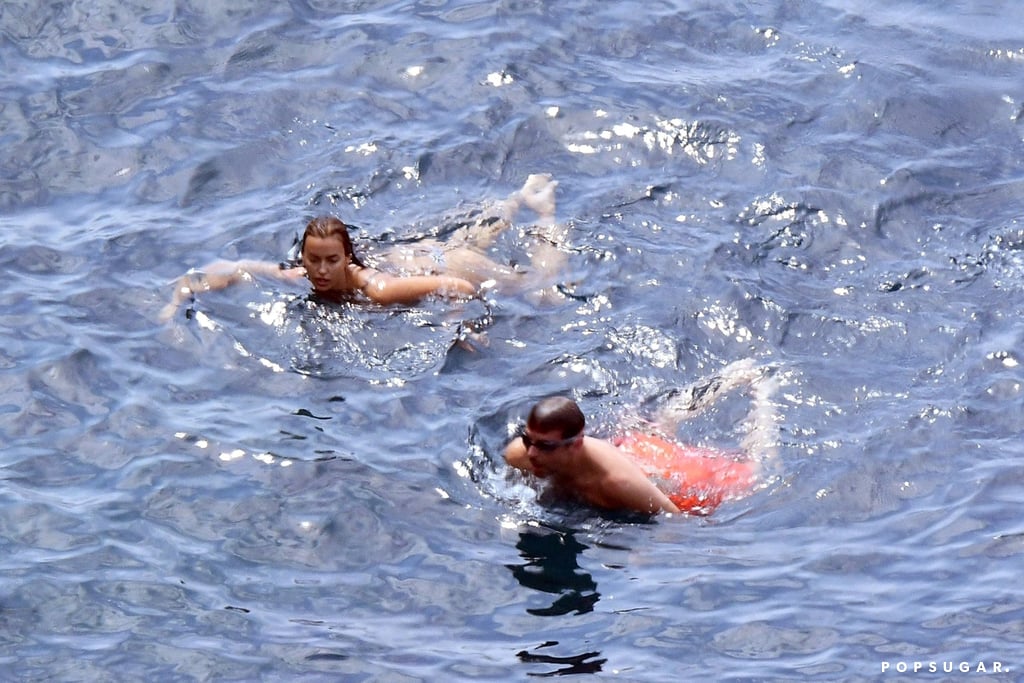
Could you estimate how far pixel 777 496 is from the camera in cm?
961

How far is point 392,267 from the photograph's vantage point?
11.8 m

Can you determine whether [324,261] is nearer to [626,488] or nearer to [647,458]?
[647,458]

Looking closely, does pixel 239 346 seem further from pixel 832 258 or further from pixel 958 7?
pixel 958 7

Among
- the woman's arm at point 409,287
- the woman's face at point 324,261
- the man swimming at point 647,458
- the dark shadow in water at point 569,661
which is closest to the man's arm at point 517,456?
the man swimming at point 647,458

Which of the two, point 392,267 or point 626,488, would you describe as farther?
point 392,267

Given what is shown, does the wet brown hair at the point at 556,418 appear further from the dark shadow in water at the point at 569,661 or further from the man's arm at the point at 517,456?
the dark shadow in water at the point at 569,661

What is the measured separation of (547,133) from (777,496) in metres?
5.27

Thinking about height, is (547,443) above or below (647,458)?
below

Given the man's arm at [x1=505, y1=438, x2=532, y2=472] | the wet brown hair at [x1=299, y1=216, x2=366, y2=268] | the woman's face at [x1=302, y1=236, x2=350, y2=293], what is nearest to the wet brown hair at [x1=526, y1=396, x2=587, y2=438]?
the man's arm at [x1=505, y1=438, x2=532, y2=472]

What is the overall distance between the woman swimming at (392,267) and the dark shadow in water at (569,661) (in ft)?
12.9

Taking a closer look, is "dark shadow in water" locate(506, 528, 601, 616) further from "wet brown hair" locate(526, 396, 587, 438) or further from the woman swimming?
the woman swimming

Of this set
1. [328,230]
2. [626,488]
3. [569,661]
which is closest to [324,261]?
[328,230]

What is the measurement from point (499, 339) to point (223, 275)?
2.40 m

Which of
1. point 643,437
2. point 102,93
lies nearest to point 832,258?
point 643,437
